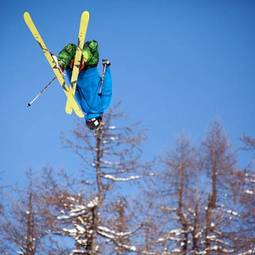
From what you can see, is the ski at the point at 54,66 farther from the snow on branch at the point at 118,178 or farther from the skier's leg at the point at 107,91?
the snow on branch at the point at 118,178

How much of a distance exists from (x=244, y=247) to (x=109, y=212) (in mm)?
3798

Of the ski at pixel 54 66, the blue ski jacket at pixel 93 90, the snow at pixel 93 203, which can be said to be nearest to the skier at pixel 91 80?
the blue ski jacket at pixel 93 90

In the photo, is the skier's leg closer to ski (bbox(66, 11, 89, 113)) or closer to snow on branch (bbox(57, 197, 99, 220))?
ski (bbox(66, 11, 89, 113))

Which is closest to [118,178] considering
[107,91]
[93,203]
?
[93,203]

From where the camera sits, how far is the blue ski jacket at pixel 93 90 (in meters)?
6.82

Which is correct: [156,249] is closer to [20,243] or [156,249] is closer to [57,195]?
[57,195]

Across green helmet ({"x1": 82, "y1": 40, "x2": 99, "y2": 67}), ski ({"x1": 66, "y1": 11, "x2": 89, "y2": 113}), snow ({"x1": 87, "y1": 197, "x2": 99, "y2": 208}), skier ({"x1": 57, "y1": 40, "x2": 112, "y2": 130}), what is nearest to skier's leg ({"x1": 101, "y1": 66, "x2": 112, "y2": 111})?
skier ({"x1": 57, "y1": 40, "x2": 112, "y2": 130})

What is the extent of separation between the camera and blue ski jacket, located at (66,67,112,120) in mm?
6824

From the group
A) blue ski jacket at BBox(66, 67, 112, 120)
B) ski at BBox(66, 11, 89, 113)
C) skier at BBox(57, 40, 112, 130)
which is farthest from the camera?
blue ski jacket at BBox(66, 67, 112, 120)

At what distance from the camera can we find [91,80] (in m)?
6.86

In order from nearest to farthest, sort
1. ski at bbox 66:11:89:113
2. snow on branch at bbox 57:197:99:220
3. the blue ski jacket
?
ski at bbox 66:11:89:113 < the blue ski jacket < snow on branch at bbox 57:197:99:220

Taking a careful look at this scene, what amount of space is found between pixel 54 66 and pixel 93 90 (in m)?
0.68

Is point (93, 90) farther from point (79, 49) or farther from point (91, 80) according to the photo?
point (79, 49)

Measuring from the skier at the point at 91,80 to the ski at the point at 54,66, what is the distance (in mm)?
154
